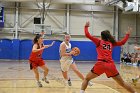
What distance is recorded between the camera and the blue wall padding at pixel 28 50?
89.1 ft

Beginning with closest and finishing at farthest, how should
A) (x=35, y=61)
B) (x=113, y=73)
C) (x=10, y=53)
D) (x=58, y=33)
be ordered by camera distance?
(x=113, y=73) < (x=35, y=61) < (x=10, y=53) < (x=58, y=33)

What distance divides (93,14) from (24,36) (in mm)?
7487

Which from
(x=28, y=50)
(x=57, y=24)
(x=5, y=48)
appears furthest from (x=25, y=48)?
(x=57, y=24)

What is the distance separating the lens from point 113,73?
22.0 ft

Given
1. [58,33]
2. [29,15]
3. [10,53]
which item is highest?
[29,15]

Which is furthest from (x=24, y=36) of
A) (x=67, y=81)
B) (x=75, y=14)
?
(x=67, y=81)

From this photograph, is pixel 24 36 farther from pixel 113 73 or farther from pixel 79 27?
pixel 113 73

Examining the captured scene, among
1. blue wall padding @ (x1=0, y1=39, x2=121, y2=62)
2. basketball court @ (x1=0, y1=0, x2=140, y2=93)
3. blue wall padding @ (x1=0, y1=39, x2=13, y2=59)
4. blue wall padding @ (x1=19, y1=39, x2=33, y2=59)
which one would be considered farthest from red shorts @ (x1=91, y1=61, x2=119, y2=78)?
blue wall padding @ (x1=0, y1=39, x2=13, y2=59)

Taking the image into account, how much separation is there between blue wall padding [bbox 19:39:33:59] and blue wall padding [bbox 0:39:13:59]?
3.37 feet

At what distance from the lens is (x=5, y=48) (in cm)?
2706

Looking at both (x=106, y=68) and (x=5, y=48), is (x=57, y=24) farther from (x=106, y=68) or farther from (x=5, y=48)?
(x=106, y=68)

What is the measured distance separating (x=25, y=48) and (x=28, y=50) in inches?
13.9

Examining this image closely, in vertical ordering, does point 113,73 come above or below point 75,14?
below

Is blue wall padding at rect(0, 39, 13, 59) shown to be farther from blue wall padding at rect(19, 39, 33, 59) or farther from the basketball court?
blue wall padding at rect(19, 39, 33, 59)
